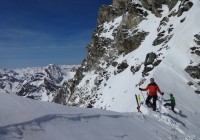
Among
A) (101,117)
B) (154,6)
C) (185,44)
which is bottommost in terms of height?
(101,117)

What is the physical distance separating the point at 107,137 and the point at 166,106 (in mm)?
12959

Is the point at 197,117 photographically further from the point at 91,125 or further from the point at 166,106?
the point at 91,125

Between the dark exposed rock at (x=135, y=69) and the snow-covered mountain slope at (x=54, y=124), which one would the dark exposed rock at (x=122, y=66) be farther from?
the snow-covered mountain slope at (x=54, y=124)

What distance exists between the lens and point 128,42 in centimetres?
6184

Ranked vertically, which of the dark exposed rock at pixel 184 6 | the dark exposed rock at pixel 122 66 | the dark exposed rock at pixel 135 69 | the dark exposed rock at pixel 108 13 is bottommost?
the dark exposed rock at pixel 135 69

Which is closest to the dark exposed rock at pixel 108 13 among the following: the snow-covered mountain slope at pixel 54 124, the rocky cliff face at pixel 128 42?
the rocky cliff face at pixel 128 42

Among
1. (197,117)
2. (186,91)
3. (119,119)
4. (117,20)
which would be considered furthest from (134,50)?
(119,119)

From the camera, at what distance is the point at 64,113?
29.3ft

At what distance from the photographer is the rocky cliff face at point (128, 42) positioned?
1719 inches

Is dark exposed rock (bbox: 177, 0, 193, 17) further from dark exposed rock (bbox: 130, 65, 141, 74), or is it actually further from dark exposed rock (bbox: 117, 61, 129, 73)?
dark exposed rock (bbox: 117, 61, 129, 73)

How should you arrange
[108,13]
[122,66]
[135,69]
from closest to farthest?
[135,69]
[122,66]
[108,13]

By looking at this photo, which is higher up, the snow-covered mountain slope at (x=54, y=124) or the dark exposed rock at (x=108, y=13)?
the dark exposed rock at (x=108, y=13)

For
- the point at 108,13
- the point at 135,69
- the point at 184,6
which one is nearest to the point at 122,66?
the point at 135,69

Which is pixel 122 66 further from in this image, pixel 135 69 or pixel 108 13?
pixel 108 13
